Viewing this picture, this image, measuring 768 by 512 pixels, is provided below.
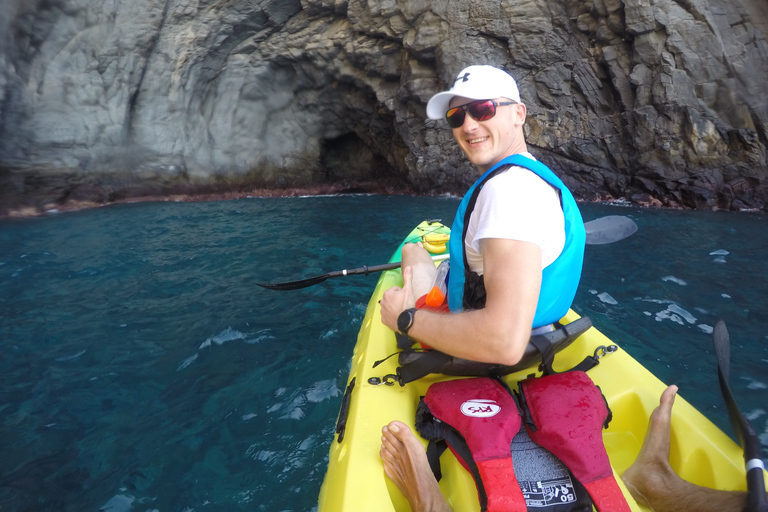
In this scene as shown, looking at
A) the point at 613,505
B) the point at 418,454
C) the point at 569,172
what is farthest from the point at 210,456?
the point at 569,172

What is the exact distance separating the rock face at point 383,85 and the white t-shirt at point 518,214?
32.7 ft

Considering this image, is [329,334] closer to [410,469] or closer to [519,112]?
[410,469]

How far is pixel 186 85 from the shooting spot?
11508mm

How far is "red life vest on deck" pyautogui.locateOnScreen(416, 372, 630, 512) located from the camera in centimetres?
136

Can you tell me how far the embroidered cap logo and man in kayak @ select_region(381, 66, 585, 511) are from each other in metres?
0.22

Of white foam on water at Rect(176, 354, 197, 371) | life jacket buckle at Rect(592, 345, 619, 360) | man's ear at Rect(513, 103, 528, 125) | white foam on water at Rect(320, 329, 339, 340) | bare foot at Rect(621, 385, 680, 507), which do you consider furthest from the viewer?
white foam on water at Rect(320, 329, 339, 340)

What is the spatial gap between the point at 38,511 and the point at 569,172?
36.1 ft

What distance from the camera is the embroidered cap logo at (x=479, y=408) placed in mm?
1565

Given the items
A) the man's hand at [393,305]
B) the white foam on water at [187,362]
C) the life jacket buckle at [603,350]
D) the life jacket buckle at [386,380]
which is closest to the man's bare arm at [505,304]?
the man's hand at [393,305]

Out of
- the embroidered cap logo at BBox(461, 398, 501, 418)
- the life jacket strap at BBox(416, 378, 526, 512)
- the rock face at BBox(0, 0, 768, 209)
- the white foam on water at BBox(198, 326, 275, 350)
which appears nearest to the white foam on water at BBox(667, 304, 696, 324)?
the life jacket strap at BBox(416, 378, 526, 512)

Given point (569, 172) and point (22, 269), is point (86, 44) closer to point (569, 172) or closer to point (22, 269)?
point (22, 269)

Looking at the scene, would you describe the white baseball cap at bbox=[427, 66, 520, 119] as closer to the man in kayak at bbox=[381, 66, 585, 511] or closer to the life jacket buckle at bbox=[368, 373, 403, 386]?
the man in kayak at bbox=[381, 66, 585, 511]

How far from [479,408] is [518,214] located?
731 mm

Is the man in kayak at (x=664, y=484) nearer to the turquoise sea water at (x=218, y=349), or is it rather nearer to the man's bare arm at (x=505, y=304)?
the man's bare arm at (x=505, y=304)
